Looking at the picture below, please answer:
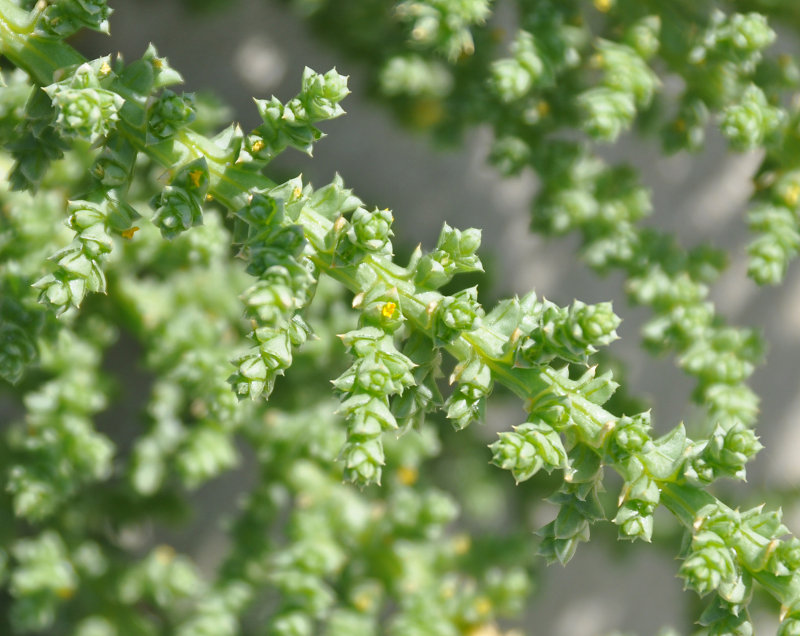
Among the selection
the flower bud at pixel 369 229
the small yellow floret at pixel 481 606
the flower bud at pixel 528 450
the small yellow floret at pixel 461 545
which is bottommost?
the small yellow floret at pixel 461 545

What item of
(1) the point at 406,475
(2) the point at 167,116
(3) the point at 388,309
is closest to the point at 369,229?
(3) the point at 388,309

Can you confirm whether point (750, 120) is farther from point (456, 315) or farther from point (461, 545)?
point (461, 545)

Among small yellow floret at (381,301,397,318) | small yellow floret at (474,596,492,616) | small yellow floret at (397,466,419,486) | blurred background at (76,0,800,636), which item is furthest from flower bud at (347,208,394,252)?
blurred background at (76,0,800,636)

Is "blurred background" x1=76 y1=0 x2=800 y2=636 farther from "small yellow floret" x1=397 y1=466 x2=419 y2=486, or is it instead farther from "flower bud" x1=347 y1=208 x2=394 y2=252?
"flower bud" x1=347 y1=208 x2=394 y2=252

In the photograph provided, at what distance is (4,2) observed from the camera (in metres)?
1.61

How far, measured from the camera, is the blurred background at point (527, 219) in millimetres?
3332

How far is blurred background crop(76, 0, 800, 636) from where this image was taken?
333cm

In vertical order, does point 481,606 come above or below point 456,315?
below

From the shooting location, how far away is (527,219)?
3.57m

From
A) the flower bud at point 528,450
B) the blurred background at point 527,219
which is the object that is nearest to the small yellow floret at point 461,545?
the blurred background at point 527,219

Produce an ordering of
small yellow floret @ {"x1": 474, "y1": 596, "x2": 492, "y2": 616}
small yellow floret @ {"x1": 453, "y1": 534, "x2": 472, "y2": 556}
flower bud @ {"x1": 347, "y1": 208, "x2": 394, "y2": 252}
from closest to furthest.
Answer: flower bud @ {"x1": 347, "y1": 208, "x2": 394, "y2": 252} < small yellow floret @ {"x1": 474, "y1": 596, "x2": 492, "y2": 616} < small yellow floret @ {"x1": 453, "y1": 534, "x2": 472, "y2": 556}

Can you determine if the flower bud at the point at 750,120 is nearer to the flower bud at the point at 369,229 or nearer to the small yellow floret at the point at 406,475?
the flower bud at the point at 369,229

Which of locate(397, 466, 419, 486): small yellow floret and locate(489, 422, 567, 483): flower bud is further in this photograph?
locate(397, 466, 419, 486): small yellow floret

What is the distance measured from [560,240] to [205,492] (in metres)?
1.70
